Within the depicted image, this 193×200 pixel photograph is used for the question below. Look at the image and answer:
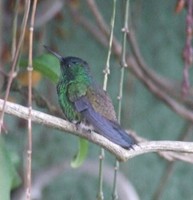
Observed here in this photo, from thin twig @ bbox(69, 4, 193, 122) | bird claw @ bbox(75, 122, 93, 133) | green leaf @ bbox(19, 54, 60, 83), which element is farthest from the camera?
thin twig @ bbox(69, 4, 193, 122)

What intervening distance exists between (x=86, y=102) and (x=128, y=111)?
171 cm

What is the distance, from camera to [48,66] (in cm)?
241

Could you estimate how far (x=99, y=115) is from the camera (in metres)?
2.09

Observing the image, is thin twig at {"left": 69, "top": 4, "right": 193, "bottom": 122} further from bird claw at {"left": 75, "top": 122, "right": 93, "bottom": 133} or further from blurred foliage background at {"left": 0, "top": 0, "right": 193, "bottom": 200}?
bird claw at {"left": 75, "top": 122, "right": 93, "bottom": 133}

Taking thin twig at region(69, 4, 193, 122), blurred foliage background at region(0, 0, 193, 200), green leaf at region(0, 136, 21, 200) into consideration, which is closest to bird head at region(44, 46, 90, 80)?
green leaf at region(0, 136, 21, 200)

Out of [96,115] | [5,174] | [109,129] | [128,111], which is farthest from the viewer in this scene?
[128,111]

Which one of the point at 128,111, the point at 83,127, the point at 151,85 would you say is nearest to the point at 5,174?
the point at 83,127

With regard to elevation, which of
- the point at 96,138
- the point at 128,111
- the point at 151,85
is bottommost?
the point at 128,111

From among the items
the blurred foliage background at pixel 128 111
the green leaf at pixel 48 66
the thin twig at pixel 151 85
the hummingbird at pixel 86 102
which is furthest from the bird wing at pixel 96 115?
the blurred foliage background at pixel 128 111

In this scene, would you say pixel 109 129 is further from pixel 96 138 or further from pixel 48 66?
pixel 48 66

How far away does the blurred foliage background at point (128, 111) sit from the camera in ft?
12.5

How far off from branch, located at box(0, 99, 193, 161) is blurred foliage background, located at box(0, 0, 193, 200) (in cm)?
163

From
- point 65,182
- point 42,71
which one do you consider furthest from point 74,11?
point 42,71

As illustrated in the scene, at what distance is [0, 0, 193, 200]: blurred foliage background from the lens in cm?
380
